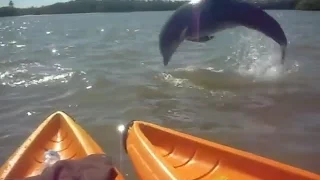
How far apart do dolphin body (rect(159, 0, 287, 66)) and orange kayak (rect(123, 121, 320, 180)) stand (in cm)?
97

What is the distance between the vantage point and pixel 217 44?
16.4 metres

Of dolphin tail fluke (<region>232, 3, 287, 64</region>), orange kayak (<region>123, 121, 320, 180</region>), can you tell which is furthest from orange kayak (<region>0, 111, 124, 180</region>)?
dolphin tail fluke (<region>232, 3, 287, 64</region>)

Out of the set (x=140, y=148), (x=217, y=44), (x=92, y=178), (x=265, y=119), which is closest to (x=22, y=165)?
(x=140, y=148)

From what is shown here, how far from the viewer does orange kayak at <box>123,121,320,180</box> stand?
3.05m

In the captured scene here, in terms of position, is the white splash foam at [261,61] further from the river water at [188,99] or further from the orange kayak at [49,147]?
the orange kayak at [49,147]

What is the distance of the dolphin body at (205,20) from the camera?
2.28m

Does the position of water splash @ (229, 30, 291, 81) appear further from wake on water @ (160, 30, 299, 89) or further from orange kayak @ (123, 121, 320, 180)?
orange kayak @ (123, 121, 320, 180)

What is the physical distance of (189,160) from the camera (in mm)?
3666

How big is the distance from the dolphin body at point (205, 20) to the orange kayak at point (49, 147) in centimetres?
118

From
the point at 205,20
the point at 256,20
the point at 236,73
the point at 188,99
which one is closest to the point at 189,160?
the point at 256,20

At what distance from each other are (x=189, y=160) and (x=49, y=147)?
1.32 meters

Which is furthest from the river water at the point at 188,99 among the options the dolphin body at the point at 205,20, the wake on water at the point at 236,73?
the dolphin body at the point at 205,20

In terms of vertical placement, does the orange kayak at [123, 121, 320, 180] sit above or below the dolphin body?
below

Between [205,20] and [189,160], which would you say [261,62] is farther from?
Answer: [205,20]
